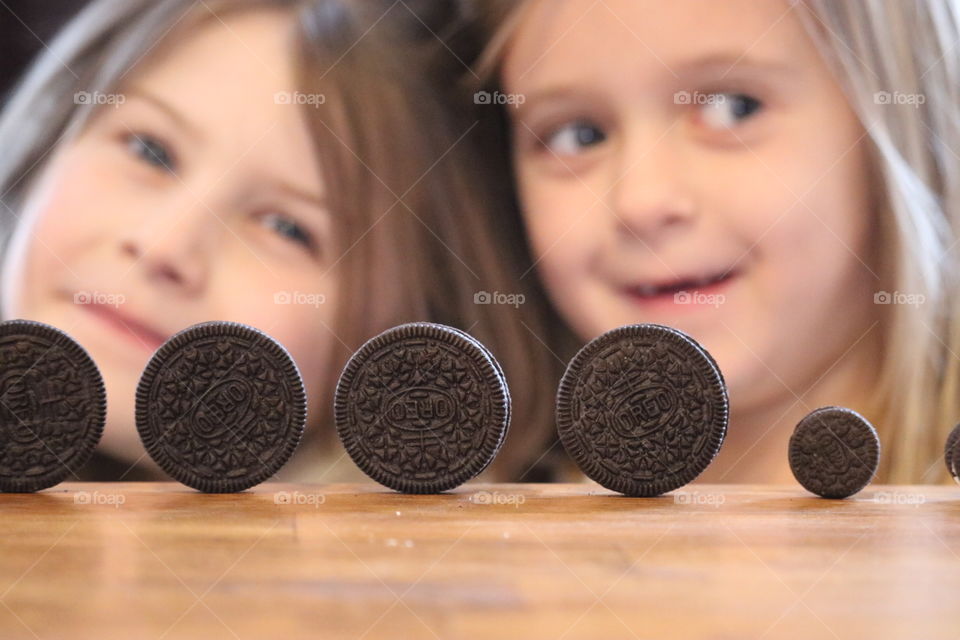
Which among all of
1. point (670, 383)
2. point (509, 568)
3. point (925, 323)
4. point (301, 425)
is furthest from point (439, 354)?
point (925, 323)

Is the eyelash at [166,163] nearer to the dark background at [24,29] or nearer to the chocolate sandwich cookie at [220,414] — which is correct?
the dark background at [24,29]

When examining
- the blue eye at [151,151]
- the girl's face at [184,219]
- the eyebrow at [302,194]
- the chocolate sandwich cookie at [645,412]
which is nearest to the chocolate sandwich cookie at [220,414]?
the chocolate sandwich cookie at [645,412]

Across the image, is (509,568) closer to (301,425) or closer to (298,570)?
(298,570)

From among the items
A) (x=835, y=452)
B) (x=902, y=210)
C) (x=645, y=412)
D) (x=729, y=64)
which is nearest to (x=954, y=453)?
(x=835, y=452)

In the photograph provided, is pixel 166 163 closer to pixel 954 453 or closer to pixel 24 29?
pixel 24 29

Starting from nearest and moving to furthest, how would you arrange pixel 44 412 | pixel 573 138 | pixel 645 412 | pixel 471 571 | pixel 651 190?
pixel 471 571, pixel 645 412, pixel 44 412, pixel 651 190, pixel 573 138

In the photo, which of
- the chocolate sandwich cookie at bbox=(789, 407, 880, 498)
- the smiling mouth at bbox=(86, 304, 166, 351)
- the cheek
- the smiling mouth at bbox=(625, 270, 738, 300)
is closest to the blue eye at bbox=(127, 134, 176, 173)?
the smiling mouth at bbox=(86, 304, 166, 351)

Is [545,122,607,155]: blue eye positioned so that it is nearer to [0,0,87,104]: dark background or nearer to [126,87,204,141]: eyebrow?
[126,87,204,141]: eyebrow

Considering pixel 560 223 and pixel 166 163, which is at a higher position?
pixel 166 163
